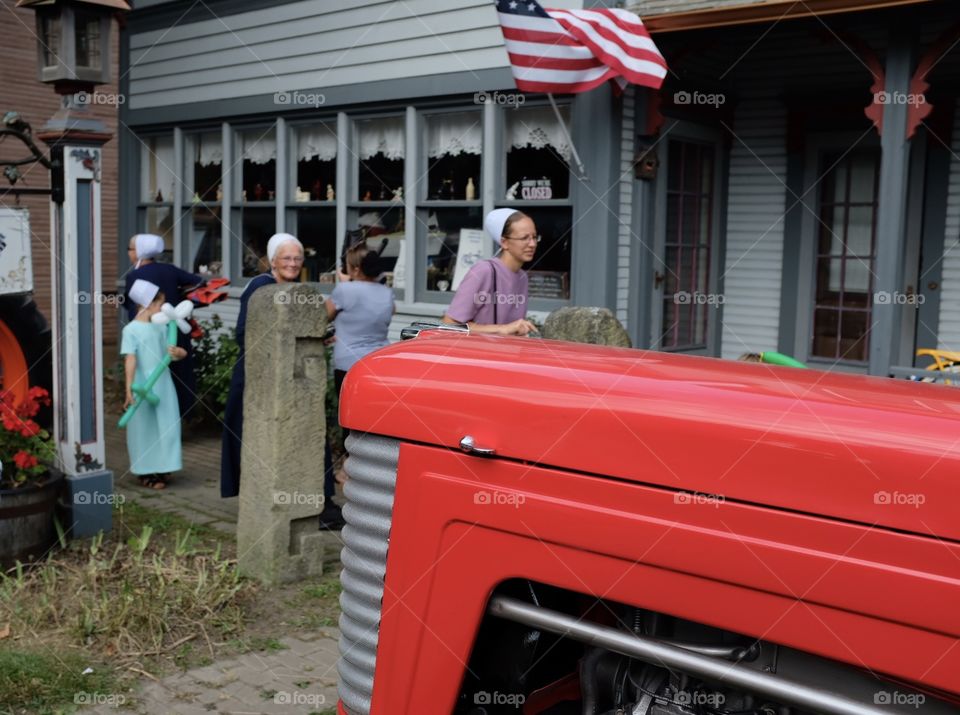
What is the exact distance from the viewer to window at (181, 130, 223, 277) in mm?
12727

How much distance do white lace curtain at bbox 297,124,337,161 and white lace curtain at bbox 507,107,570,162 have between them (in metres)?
2.56

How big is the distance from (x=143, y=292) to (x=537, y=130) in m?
3.63

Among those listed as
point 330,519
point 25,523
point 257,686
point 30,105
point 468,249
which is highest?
point 30,105

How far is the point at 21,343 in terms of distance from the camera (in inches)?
299

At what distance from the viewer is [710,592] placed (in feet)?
5.57

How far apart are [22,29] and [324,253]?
352 inches

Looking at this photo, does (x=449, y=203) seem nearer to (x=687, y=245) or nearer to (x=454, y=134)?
(x=454, y=134)

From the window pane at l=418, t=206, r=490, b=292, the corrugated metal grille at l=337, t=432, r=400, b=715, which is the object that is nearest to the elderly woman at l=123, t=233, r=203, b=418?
the window pane at l=418, t=206, r=490, b=292

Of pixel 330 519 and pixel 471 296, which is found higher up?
pixel 471 296

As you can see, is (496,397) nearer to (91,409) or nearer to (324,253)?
(91,409)

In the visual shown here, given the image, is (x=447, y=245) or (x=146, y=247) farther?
(x=447, y=245)

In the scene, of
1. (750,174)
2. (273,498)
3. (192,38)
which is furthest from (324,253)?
(273,498)

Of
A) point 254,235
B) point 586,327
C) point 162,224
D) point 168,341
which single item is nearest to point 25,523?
point 168,341

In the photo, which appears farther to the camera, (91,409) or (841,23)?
(841,23)
